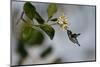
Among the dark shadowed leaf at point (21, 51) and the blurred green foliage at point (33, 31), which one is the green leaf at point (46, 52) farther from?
the dark shadowed leaf at point (21, 51)

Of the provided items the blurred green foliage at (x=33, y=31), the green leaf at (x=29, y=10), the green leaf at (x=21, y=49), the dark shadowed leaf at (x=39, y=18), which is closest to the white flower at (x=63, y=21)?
the blurred green foliage at (x=33, y=31)

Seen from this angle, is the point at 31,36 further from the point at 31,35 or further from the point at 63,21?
the point at 63,21

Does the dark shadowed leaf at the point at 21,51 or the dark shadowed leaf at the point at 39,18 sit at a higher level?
the dark shadowed leaf at the point at 39,18

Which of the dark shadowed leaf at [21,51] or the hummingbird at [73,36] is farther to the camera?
the hummingbird at [73,36]

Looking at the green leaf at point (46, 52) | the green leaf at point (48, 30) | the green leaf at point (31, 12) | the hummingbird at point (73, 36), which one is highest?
the green leaf at point (31, 12)

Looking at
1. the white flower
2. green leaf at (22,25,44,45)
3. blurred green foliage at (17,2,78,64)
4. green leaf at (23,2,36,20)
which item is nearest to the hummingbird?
the white flower
